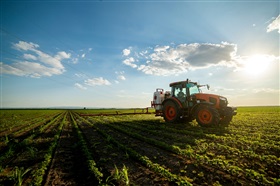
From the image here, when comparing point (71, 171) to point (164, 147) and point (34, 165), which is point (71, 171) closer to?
point (34, 165)

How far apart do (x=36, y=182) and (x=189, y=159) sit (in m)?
3.98

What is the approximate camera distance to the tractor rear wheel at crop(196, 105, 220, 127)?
8.97 metres

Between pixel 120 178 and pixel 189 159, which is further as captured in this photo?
pixel 189 159

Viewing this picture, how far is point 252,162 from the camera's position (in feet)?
14.9

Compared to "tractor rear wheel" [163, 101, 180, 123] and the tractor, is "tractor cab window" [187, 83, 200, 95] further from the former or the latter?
"tractor rear wheel" [163, 101, 180, 123]

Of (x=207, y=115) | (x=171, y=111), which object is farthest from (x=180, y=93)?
(x=207, y=115)

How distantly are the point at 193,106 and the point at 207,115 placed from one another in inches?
45.8

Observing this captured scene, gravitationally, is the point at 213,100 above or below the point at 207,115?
above

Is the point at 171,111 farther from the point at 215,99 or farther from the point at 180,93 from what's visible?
the point at 215,99

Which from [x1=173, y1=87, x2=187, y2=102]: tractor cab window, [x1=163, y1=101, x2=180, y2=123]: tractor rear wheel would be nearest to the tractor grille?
[x1=173, y1=87, x2=187, y2=102]: tractor cab window

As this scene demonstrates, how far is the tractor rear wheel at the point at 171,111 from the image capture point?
11.4 metres

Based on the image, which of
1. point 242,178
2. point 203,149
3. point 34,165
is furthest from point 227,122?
point 34,165

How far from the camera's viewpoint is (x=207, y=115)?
30.7 feet

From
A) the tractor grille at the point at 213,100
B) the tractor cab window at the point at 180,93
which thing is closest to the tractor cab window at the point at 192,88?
the tractor cab window at the point at 180,93
